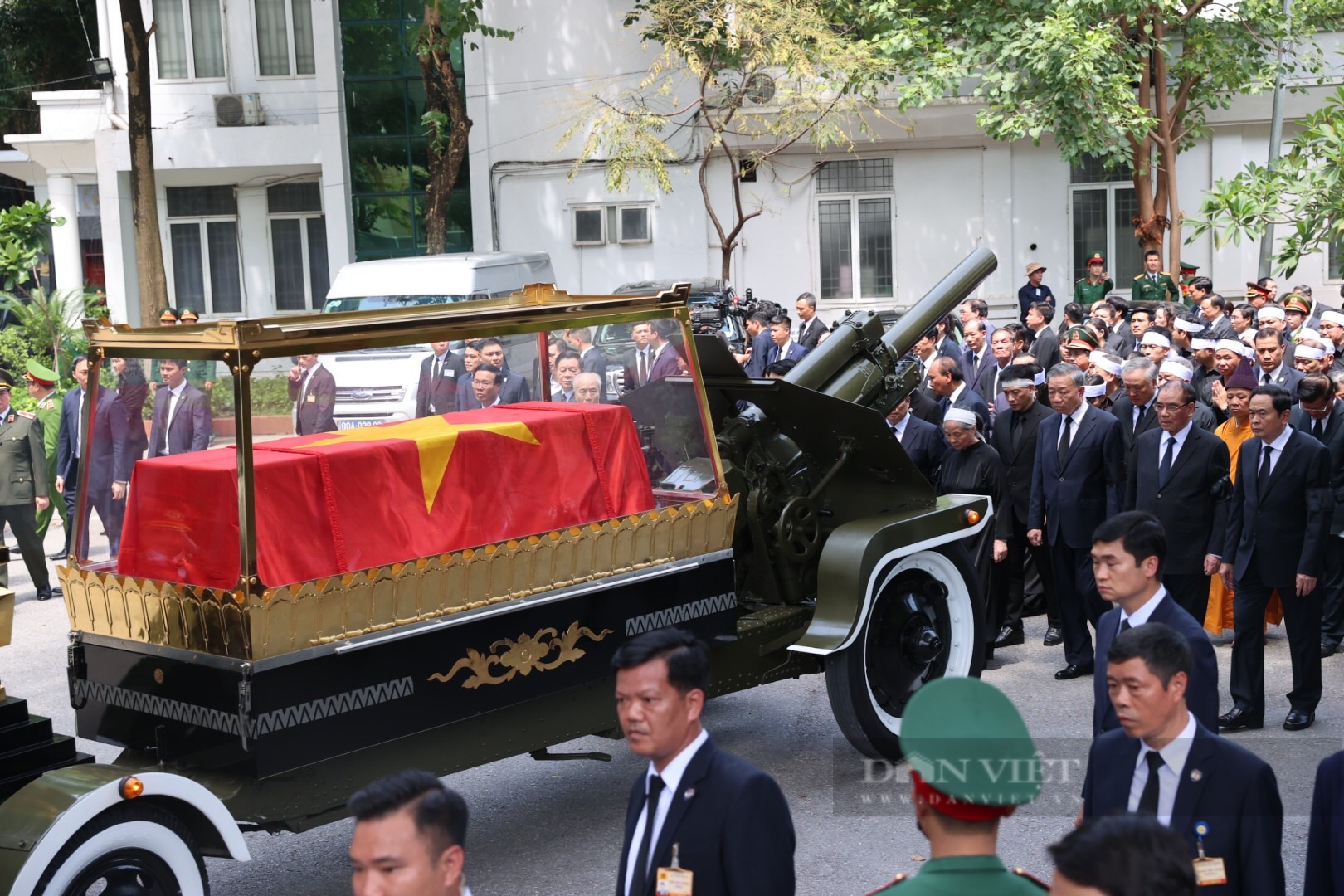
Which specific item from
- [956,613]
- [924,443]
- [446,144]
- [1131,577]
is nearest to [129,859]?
[1131,577]

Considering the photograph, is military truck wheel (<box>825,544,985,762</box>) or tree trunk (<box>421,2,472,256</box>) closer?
military truck wheel (<box>825,544,985,762</box>)

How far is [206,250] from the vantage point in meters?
26.3

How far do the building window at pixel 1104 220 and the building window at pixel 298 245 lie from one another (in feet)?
43.2

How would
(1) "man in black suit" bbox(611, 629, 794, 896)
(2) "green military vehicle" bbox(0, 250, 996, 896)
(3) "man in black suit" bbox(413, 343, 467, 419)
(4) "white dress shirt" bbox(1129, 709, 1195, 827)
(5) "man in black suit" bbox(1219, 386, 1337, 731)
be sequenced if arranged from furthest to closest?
(5) "man in black suit" bbox(1219, 386, 1337, 731)
(3) "man in black suit" bbox(413, 343, 467, 419)
(2) "green military vehicle" bbox(0, 250, 996, 896)
(4) "white dress shirt" bbox(1129, 709, 1195, 827)
(1) "man in black suit" bbox(611, 629, 794, 896)

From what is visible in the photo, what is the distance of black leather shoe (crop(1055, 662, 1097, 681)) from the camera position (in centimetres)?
870

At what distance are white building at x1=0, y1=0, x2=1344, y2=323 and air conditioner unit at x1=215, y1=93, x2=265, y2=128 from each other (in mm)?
29

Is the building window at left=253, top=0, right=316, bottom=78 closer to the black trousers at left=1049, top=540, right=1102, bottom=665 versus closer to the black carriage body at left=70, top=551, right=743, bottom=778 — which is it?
the black trousers at left=1049, top=540, right=1102, bottom=665

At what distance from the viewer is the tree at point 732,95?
20.8 metres

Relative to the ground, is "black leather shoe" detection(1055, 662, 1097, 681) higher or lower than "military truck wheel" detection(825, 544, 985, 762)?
lower

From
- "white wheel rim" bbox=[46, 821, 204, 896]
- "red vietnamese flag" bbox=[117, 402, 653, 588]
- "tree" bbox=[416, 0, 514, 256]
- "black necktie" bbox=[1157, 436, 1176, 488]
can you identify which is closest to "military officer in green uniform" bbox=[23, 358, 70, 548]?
"red vietnamese flag" bbox=[117, 402, 653, 588]

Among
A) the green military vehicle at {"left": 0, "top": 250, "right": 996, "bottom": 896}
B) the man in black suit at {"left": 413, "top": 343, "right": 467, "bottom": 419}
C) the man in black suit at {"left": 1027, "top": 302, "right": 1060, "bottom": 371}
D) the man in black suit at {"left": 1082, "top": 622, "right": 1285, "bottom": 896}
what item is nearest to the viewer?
the man in black suit at {"left": 1082, "top": 622, "right": 1285, "bottom": 896}

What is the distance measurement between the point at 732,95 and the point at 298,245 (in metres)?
8.98

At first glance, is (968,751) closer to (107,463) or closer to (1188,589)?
(107,463)

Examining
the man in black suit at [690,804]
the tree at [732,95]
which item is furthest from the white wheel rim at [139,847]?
the tree at [732,95]
